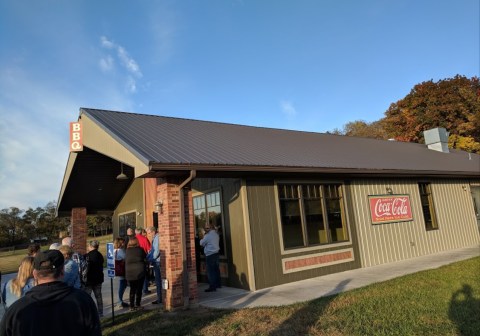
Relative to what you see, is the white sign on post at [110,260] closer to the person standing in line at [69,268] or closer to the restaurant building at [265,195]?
the restaurant building at [265,195]

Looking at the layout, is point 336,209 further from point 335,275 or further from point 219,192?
point 219,192

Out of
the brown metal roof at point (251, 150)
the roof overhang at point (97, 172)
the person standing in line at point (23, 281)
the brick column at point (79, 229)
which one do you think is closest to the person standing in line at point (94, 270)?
the roof overhang at point (97, 172)

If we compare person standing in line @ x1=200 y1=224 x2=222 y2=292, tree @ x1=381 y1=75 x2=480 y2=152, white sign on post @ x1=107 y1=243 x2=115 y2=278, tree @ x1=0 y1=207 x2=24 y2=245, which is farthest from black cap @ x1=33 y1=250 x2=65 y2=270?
tree @ x1=0 y1=207 x2=24 y2=245

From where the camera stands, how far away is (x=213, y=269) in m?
9.13

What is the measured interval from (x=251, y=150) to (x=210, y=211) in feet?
6.74

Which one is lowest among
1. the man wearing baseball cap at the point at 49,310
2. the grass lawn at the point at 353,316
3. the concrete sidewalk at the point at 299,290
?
the grass lawn at the point at 353,316

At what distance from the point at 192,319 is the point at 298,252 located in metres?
4.04

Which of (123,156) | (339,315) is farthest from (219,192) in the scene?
(339,315)

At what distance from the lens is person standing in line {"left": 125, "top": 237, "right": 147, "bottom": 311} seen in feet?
24.9

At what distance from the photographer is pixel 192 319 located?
6449 mm

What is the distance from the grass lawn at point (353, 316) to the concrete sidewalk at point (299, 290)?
59cm

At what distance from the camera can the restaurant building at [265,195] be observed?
793 cm

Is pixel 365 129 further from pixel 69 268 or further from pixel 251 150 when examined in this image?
pixel 69 268

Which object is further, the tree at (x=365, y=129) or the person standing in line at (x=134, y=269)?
the tree at (x=365, y=129)
